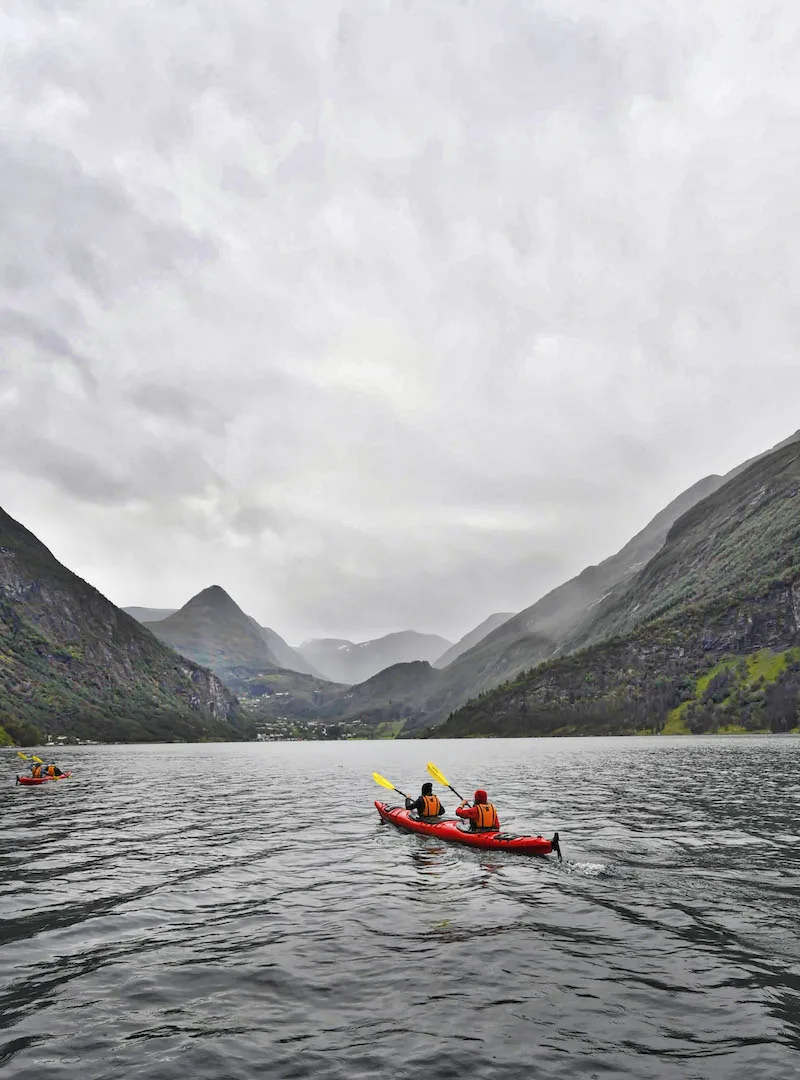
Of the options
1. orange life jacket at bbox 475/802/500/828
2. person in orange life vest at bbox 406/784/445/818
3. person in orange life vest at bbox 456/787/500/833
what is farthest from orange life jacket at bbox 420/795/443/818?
orange life jacket at bbox 475/802/500/828

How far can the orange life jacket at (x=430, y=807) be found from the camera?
39250 mm

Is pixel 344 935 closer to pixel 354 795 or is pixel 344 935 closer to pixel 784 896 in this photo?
pixel 784 896

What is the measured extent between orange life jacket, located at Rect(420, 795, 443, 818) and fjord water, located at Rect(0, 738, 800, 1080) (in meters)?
1.70

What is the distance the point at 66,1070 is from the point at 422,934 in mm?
11241

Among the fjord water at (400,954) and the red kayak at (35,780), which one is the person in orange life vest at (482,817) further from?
the red kayak at (35,780)

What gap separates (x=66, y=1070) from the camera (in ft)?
41.5

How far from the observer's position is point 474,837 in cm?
3416

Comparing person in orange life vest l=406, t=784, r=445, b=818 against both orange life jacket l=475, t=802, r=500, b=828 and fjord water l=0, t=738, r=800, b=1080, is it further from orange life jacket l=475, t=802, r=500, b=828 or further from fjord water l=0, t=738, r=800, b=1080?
orange life jacket l=475, t=802, r=500, b=828

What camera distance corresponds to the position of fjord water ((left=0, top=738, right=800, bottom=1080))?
43.5ft

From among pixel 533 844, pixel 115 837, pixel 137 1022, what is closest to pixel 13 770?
pixel 115 837

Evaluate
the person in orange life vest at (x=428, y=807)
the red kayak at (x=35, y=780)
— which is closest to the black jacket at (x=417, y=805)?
the person in orange life vest at (x=428, y=807)

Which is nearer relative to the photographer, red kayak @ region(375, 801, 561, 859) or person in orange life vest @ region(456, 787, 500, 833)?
red kayak @ region(375, 801, 561, 859)

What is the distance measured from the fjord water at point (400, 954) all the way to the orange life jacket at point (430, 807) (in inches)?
67.0

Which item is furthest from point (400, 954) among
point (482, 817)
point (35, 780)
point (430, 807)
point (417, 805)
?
point (35, 780)
